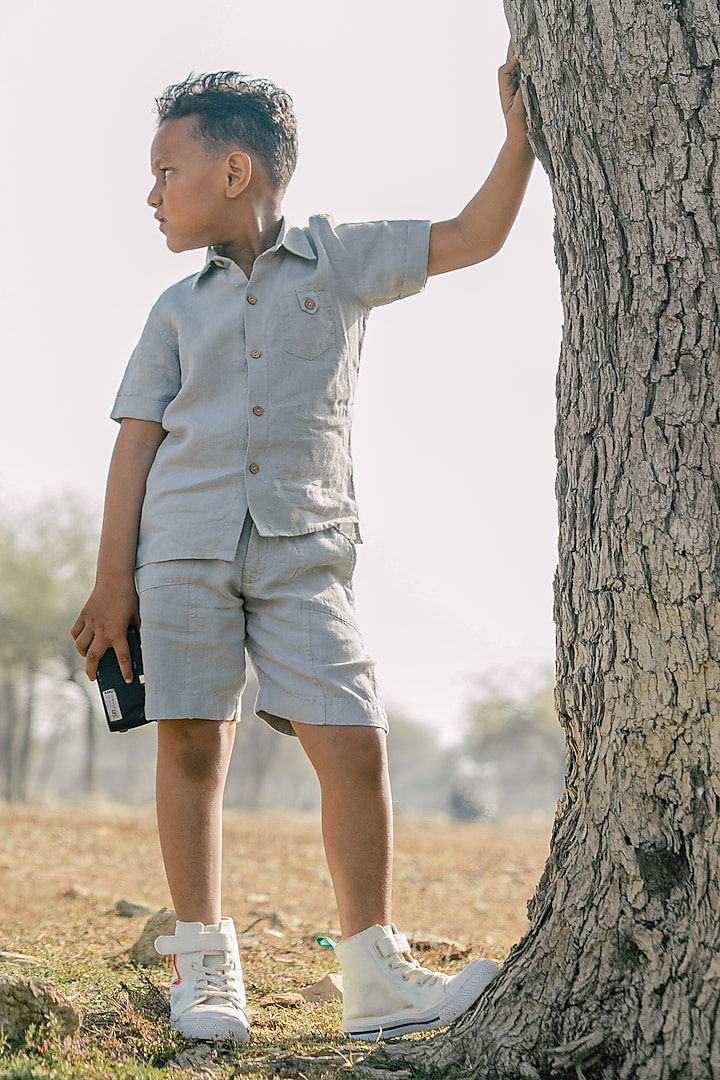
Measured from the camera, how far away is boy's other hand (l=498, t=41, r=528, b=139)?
2573 mm

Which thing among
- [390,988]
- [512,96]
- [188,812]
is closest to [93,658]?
[188,812]

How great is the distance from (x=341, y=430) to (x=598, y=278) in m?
0.79

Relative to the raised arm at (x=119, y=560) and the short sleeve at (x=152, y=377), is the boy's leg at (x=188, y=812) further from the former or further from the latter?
the short sleeve at (x=152, y=377)

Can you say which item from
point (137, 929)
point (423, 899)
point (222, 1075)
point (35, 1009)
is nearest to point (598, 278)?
point (222, 1075)

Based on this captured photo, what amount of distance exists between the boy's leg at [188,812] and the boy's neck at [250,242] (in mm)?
1163

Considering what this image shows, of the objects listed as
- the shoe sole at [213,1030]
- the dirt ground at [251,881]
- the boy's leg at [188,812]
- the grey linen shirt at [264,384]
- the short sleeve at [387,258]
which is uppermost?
the short sleeve at [387,258]

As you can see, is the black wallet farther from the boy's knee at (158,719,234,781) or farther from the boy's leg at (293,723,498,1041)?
the boy's leg at (293,723,498,1041)

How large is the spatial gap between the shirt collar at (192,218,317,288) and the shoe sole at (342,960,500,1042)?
1725 millimetres

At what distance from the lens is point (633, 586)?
7.18ft

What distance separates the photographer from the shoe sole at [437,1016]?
98.3 inches

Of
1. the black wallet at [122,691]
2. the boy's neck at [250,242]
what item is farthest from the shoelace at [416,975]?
the boy's neck at [250,242]

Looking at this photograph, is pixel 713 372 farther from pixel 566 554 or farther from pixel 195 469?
pixel 195 469

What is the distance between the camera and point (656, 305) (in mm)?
2209

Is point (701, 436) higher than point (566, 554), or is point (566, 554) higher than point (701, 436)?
point (701, 436)
